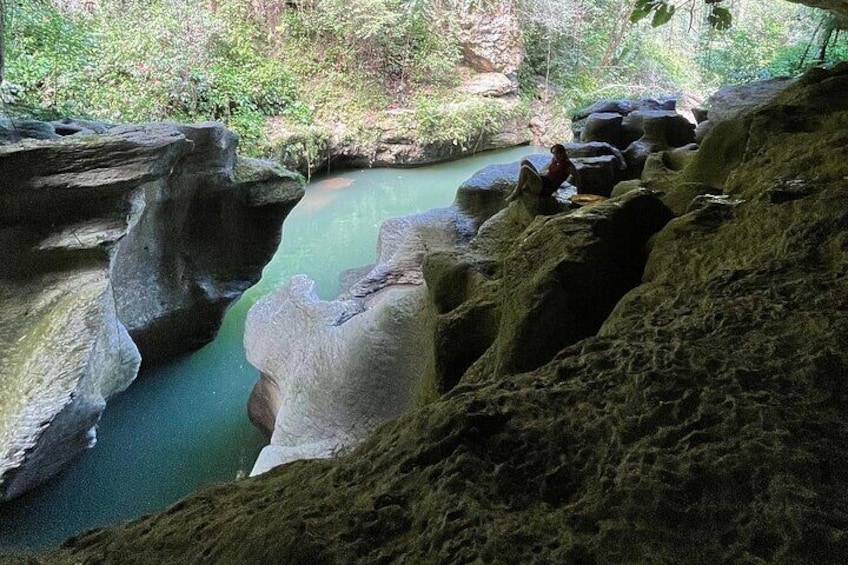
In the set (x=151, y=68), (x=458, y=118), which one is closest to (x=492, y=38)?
(x=458, y=118)

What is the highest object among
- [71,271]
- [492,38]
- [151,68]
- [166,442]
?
[492,38]

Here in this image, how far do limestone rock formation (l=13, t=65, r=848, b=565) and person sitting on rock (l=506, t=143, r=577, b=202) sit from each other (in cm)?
256

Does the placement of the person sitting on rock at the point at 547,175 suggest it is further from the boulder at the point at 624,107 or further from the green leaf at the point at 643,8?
the boulder at the point at 624,107

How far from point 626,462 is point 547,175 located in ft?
11.9

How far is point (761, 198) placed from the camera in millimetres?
2480

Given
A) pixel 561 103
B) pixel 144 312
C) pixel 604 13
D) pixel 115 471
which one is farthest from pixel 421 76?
pixel 115 471

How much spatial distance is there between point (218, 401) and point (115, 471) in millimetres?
1463

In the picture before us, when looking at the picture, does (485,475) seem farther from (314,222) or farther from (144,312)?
(314,222)

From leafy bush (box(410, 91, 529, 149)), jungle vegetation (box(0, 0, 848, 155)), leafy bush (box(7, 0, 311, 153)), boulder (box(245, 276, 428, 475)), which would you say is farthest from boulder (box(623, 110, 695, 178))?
leafy bush (box(410, 91, 529, 149))

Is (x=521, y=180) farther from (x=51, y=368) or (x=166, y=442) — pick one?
(x=166, y=442)

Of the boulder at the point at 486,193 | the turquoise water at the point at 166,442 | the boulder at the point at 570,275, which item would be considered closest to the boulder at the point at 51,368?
the turquoise water at the point at 166,442

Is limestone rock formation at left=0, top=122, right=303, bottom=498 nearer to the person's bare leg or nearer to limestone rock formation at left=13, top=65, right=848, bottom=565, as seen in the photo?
the person's bare leg

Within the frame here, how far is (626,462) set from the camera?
1.32m

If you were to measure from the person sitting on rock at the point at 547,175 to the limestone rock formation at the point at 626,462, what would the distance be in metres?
2.56
